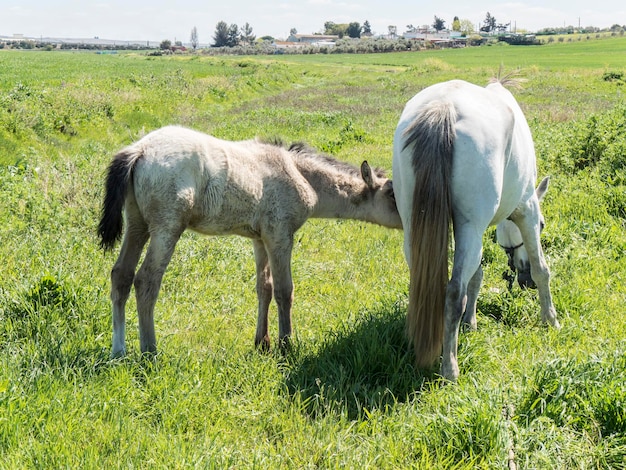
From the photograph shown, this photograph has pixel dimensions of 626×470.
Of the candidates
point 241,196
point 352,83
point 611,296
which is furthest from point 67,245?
point 352,83

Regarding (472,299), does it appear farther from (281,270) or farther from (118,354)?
(118,354)

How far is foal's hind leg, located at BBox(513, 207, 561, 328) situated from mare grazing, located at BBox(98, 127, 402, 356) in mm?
1097

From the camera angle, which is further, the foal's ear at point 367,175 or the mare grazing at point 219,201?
the foal's ear at point 367,175

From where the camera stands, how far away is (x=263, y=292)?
4547 millimetres

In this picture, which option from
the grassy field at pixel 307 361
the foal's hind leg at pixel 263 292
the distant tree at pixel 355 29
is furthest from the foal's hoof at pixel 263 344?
the distant tree at pixel 355 29

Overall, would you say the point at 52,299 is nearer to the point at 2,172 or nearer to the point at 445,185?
the point at 445,185

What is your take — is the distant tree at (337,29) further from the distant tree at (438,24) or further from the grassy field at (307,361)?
the grassy field at (307,361)

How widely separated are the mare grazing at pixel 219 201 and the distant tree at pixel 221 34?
496 feet

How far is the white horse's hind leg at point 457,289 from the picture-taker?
144 inches

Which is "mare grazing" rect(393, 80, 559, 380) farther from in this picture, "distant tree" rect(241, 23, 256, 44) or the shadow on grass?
"distant tree" rect(241, 23, 256, 44)

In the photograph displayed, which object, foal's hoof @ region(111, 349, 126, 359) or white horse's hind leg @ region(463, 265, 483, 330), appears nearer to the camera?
foal's hoof @ region(111, 349, 126, 359)

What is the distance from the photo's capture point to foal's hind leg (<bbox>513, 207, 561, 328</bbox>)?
15.6ft

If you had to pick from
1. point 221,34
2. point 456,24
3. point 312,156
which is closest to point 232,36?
point 221,34

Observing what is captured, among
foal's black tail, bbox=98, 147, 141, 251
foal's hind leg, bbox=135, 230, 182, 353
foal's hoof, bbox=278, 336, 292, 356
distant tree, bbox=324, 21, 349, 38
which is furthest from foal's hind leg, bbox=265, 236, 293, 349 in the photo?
distant tree, bbox=324, 21, 349, 38
